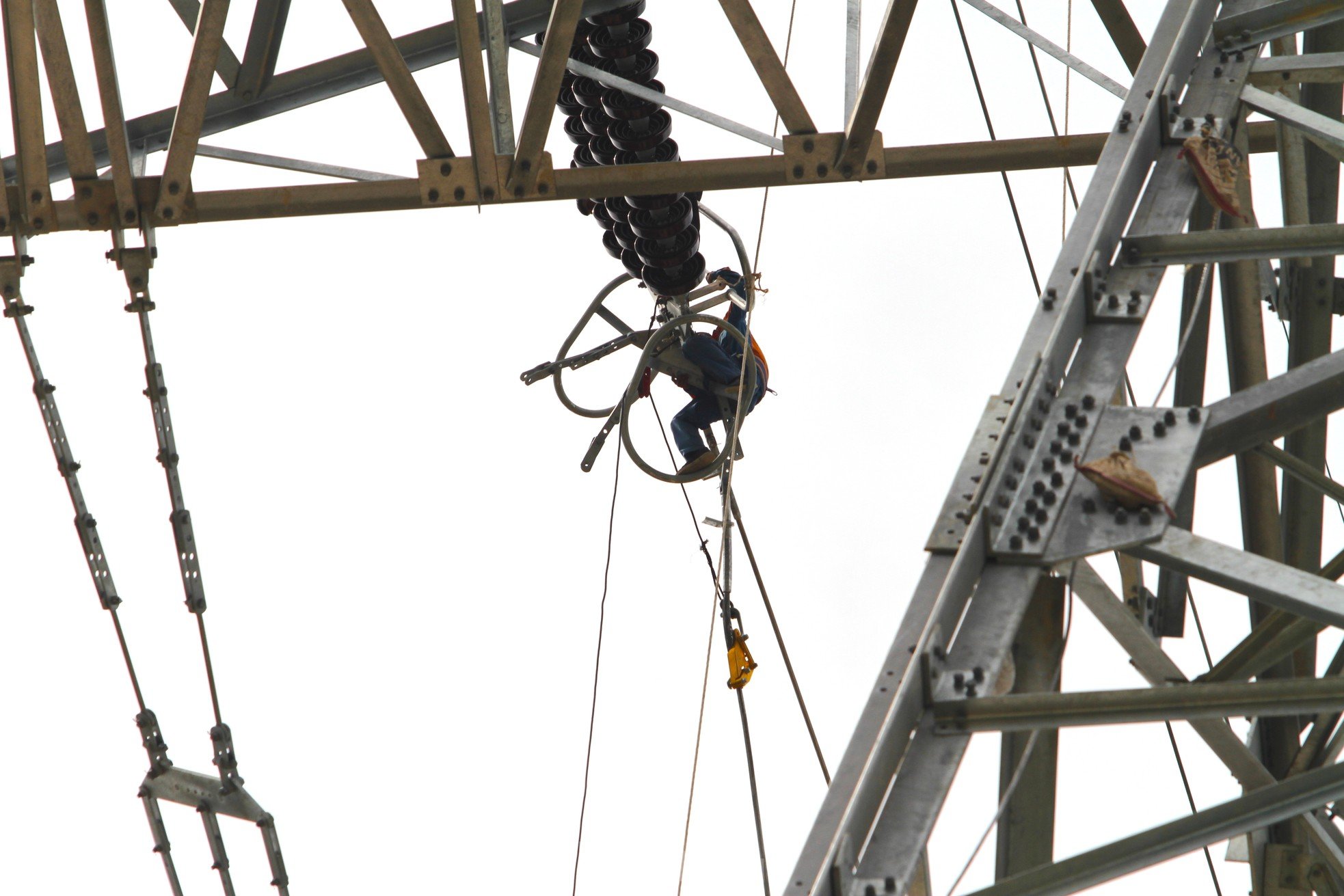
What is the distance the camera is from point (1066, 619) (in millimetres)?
4926

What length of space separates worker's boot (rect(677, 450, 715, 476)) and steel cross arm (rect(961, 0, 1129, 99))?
10.7 ft

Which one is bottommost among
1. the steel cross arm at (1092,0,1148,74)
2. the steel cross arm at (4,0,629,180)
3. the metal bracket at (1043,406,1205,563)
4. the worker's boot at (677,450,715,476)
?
the metal bracket at (1043,406,1205,563)

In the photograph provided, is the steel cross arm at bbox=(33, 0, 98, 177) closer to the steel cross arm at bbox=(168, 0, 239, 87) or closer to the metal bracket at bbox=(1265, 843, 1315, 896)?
the steel cross arm at bbox=(168, 0, 239, 87)

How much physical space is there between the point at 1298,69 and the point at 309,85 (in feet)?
15.8

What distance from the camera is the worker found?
10.3 m

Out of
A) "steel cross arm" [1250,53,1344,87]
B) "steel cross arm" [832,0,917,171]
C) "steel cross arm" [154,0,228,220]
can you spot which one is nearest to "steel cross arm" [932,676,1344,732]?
"steel cross arm" [1250,53,1344,87]

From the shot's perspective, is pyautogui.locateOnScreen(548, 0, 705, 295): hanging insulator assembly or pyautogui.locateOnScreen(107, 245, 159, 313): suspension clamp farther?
pyautogui.locateOnScreen(548, 0, 705, 295): hanging insulator assembly

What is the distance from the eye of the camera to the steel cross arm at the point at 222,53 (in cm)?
871

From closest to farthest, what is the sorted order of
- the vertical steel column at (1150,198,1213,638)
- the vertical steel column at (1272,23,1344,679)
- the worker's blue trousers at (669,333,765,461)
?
the vertical steel column at (1150,198,1213,638), the vertical steel column at (1272,23,1344,679), the worker's blue trousers at (669,333,765,461)

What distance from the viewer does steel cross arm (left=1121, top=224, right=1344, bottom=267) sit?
5.19m

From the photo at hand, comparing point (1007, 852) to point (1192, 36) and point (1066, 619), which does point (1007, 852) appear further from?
point (1192, 36)

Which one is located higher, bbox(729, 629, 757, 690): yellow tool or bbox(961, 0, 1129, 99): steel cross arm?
bbox(961, 0, 1129, 99): steel cross arm

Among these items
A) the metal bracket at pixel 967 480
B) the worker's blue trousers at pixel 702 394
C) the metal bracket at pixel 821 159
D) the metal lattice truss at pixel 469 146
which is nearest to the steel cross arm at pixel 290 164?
the metal lattice truss at pixel 469 146

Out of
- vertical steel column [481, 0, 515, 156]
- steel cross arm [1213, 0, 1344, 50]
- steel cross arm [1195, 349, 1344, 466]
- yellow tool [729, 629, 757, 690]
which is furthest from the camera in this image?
yellow tool [729, 629, 757, 690]
